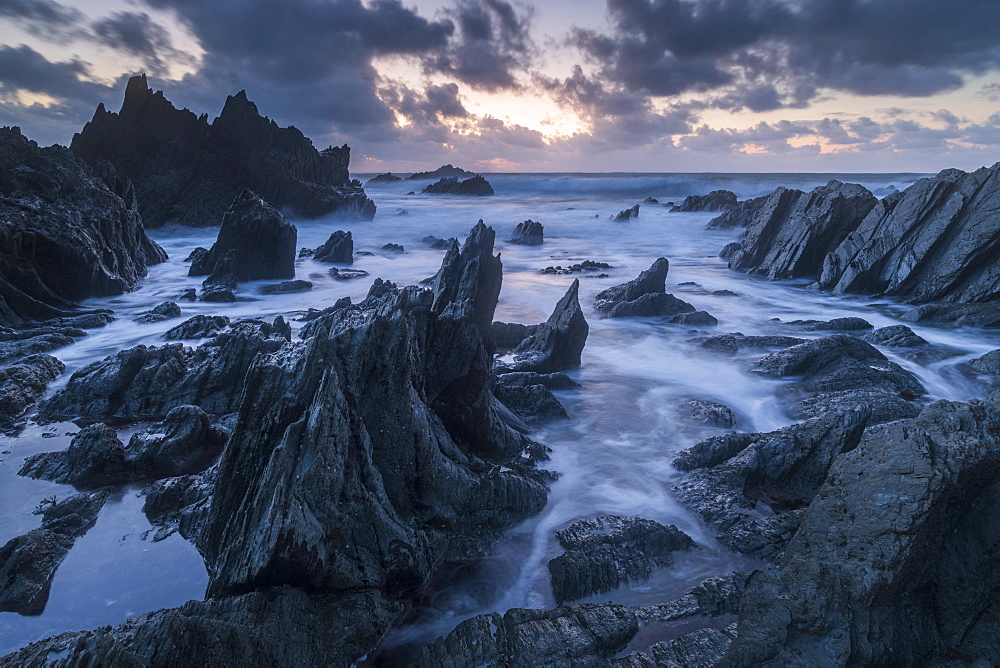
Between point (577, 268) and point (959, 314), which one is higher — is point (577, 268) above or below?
below

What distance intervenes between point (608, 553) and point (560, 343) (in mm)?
6830

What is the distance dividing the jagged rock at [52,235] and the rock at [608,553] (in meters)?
14.6

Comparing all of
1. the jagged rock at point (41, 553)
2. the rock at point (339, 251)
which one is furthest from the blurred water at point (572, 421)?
the rock at point (339, 251)

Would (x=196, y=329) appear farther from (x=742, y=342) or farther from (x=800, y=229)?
(x=800, y=229)

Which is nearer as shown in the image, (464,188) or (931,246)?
(931,246)

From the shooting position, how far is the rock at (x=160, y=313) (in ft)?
49.6

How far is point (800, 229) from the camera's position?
24.2 meters

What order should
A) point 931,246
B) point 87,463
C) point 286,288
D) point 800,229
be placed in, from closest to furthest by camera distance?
1. point 87,463
2. point 931,246
3. point 286,288
4. point 800,229

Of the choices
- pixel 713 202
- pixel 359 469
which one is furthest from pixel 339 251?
pixel 713 202

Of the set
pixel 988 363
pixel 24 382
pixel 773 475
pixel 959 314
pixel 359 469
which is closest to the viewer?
pixel 359 469

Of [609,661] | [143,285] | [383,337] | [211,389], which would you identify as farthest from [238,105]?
[609,661]

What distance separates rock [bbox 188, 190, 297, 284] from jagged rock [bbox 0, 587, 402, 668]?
19.0 metres

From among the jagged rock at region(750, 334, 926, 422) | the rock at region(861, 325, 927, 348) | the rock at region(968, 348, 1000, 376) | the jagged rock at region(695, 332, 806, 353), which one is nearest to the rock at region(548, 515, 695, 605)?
the jagged rock at region(750, 334, 926, 422)

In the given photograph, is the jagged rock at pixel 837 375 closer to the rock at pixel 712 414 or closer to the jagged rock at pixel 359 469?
the rock at pixel 712 414
